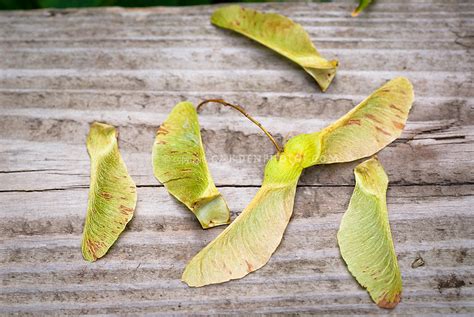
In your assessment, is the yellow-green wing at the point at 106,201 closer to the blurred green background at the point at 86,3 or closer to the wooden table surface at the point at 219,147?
the wooden table surface at the point at 219,147

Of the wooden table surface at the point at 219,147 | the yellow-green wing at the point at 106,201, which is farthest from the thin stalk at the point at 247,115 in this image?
the yellow-green wing at the point at 106,201

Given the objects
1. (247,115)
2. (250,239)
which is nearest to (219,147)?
(247,115)

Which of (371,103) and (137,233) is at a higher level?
(371,103)

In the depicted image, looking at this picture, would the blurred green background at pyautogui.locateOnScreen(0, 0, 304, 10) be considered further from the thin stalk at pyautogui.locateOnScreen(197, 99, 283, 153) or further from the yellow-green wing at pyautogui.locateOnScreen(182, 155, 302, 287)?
the yellow-green wing at pyautogui.locateOnScreen(182, 155, 302, 287)

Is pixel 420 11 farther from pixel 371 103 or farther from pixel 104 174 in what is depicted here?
pixel 104 174

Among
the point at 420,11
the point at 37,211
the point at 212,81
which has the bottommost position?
the point at 37,211

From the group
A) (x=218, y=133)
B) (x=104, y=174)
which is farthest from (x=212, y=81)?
(x=104, y=174)

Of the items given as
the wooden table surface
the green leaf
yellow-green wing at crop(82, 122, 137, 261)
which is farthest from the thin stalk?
the green leaf

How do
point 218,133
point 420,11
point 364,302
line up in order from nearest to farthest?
point 364,302
point 218,133
point 420,11
